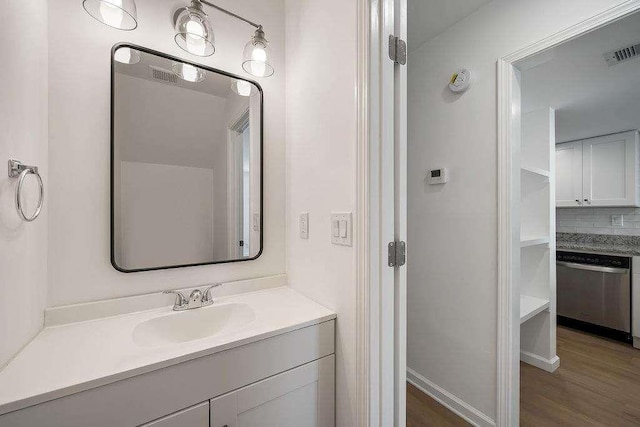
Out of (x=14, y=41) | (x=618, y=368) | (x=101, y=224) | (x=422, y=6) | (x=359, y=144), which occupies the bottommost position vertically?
(x=618, y=368)

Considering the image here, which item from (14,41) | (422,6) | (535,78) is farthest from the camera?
(535,78)

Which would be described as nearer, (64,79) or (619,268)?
(64,79)

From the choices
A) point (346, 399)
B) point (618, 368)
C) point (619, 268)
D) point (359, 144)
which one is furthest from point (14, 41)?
point (619, 268)

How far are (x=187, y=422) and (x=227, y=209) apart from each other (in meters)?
0.87

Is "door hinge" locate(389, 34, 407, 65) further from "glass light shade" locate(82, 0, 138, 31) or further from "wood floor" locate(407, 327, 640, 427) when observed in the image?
"wood floor" locate(407, 327, 640, 427)

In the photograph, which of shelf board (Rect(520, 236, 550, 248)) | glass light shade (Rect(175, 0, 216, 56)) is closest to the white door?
glass light shade (Rect(175, 0, 216, 56))

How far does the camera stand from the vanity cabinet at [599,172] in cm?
293

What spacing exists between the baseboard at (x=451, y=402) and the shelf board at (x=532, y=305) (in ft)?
2.41

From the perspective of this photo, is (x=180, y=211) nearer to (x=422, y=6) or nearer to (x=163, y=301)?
(x=163, y=301)

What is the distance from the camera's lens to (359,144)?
0.91m

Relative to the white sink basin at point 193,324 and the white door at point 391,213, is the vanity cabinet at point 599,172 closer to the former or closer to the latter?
the white door at point 391,213

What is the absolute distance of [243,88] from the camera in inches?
54.6

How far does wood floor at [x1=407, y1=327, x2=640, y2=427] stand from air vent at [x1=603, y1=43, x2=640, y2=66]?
2392 mm

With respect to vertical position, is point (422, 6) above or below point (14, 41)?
above
